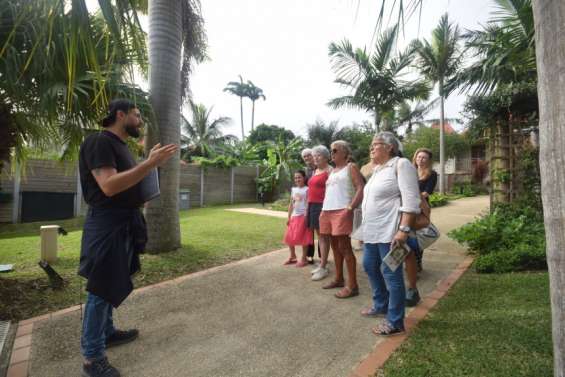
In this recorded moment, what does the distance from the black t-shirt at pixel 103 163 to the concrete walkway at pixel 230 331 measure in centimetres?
122

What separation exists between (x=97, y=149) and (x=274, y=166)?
15.4 m

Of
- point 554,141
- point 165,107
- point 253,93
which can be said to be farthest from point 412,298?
point 253,93

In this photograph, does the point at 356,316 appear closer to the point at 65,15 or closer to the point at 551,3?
the point at 551,3

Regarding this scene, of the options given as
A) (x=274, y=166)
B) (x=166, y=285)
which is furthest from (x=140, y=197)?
(x=274, y=166)

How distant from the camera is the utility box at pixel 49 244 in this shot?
468 centimetres

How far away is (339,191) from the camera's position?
136 inches

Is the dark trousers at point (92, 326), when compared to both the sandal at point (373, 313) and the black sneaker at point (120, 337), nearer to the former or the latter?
the black sneaker at point (120, 337)

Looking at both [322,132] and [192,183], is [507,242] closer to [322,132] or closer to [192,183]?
[192,183]

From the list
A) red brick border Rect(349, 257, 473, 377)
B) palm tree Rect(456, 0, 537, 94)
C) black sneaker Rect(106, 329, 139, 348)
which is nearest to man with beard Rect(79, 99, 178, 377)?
black sneaker Rect(106, 329, 139, 348)

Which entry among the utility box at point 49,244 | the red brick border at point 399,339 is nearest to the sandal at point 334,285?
the red brick border at point 399,339

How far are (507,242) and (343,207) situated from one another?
9.70 feet

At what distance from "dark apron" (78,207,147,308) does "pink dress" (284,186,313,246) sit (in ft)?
9.60

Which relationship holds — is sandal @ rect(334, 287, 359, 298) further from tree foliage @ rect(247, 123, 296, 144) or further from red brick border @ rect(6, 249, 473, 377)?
tree foliage @ rect(247, 123, 296, 144)

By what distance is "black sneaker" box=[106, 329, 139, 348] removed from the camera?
2.50 metres
